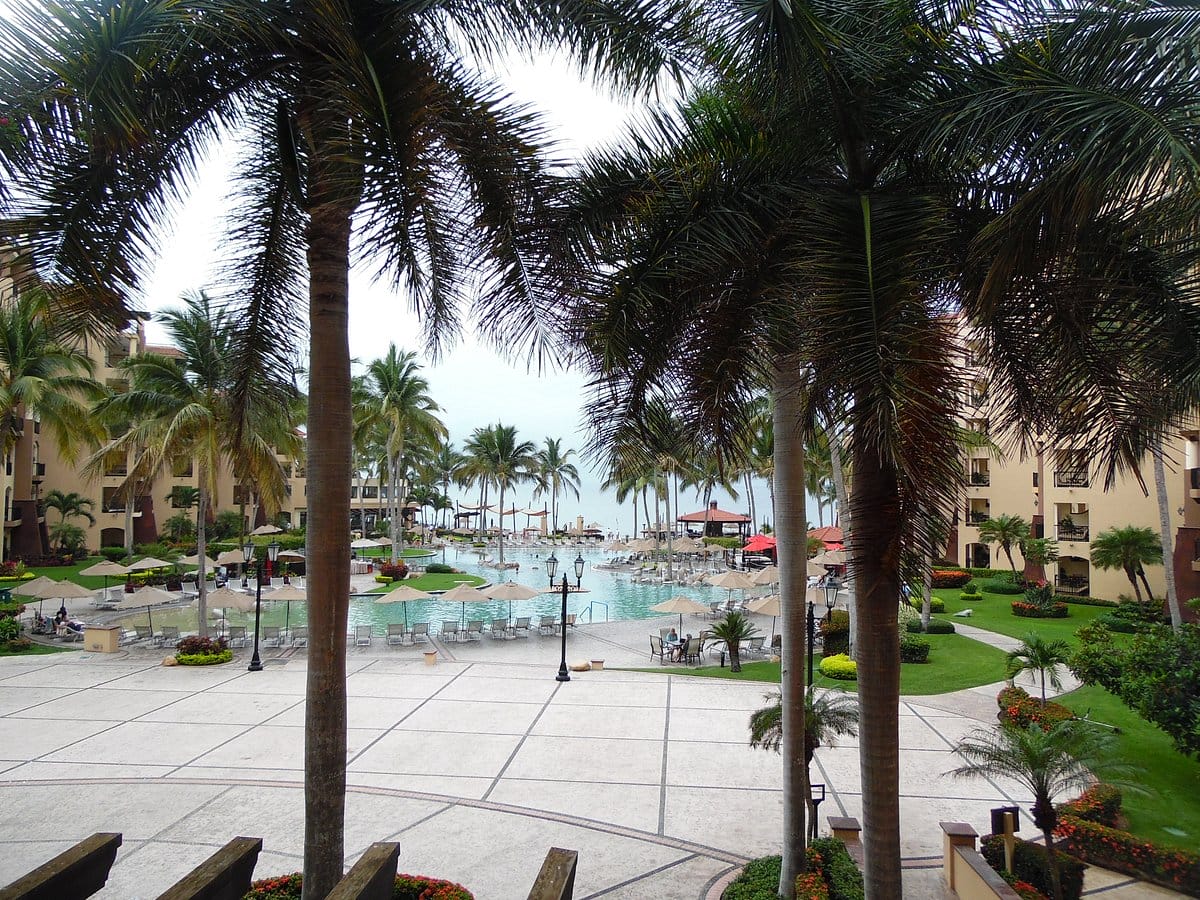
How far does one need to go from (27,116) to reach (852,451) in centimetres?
593

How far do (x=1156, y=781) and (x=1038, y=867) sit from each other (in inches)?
239

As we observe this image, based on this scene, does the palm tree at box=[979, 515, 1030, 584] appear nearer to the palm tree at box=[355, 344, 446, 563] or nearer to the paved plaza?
the paved plaza

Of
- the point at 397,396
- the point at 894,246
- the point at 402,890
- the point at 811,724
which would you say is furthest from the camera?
the point at 397,396

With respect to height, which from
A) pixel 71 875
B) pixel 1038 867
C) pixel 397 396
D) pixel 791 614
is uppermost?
pixel 397 396

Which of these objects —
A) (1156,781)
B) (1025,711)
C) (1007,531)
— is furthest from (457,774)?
(1007,531)

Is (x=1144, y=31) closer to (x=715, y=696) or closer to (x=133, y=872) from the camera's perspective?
(x=133, y=872)

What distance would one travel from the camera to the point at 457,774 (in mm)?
12570

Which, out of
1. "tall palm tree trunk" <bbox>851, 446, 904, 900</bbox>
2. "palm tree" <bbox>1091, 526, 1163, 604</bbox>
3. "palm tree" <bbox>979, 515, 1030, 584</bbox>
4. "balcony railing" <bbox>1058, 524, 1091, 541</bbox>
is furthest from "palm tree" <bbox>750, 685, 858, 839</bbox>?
"palm tree" <bbox>979, 515, 1030, 584</bbox>

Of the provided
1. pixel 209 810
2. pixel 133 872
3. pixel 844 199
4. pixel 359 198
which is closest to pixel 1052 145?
pixel 844 199

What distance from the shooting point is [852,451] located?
489cm

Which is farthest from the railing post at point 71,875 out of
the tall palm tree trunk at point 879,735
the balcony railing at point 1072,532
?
the balcony railing at point 1072,532

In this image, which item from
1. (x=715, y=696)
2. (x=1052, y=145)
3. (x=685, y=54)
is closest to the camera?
(x=1052, y=145)

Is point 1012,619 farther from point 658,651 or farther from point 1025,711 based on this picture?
point 1025,711

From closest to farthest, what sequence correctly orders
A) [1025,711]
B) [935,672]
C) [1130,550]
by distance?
[1025,711], [935,672], [1130,550]
